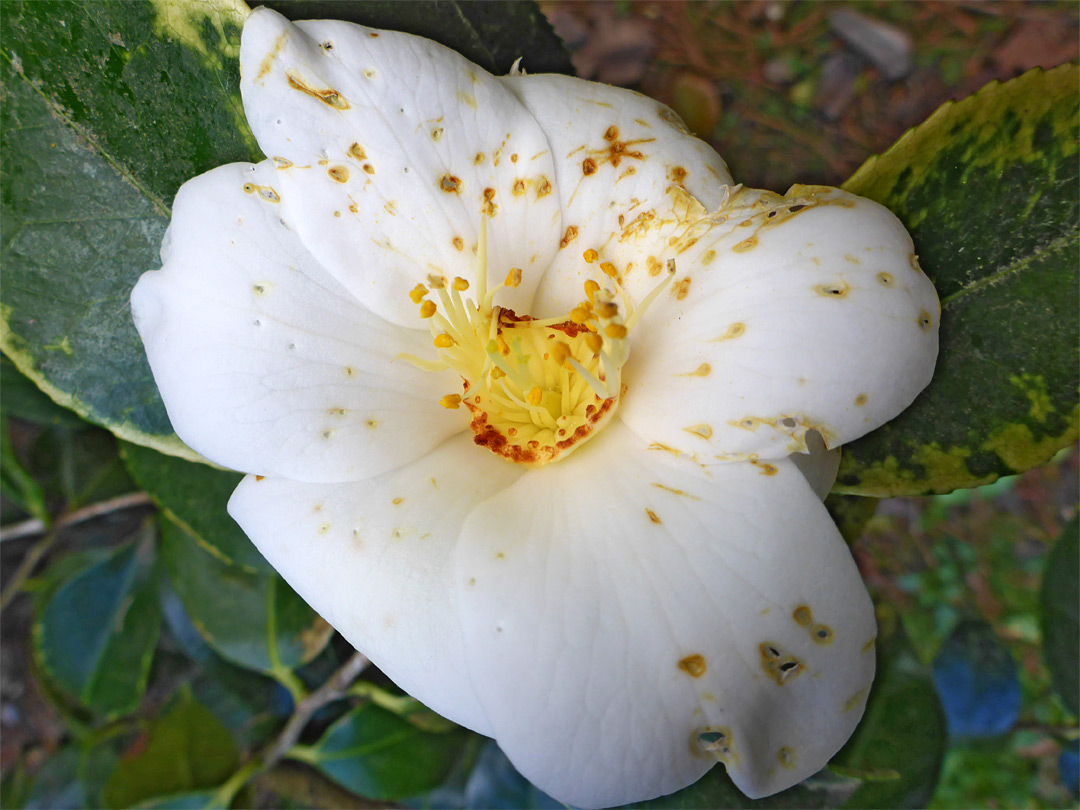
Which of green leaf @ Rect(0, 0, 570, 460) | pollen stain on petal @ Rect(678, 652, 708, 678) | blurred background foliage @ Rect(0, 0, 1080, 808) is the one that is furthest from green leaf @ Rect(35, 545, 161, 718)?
pollen stain on petal @ Rect(678, 652, 708, 678)

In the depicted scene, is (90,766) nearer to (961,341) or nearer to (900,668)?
(900,668)

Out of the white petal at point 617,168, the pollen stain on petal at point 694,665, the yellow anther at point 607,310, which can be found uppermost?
the white petal at point 617,168

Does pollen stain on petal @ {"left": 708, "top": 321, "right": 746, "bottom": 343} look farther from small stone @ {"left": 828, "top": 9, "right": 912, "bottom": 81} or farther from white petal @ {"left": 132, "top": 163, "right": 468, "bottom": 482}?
small stone @ {"left": 828, "top": 9, "right": 912, "bottom": 81}

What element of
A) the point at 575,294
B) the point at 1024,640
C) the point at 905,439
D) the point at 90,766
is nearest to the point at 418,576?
the point at 575,294

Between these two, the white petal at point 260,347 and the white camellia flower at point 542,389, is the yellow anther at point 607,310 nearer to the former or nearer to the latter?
Result: the white camellia flower at point 542,389

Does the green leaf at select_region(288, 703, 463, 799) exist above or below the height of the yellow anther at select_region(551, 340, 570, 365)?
below

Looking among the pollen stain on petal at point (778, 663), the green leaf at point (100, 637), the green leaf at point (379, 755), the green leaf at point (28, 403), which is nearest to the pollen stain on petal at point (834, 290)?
the pollen stain on petal at point (778, 663)
